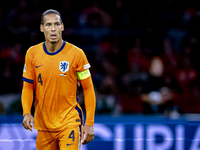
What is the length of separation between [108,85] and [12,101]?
1.89m

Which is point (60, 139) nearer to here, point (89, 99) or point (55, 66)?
point (89, 99)

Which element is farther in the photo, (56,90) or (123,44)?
(123,44)

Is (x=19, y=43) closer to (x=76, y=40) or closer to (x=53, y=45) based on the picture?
(x=76, y=40)

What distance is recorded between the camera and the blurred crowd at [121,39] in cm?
664

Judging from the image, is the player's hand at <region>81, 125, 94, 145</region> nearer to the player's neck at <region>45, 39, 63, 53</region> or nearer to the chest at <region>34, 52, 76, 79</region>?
the chest at <region>34, 52, 76, 79</region>

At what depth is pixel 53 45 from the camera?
2.75 meters

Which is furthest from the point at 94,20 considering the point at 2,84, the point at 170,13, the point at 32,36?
the point at 2,84

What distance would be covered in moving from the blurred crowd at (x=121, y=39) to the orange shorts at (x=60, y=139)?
346cm

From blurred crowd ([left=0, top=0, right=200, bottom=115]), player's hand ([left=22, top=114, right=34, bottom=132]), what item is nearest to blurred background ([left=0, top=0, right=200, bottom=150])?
blurred crowd ([left=0, top=0, right=200, bottom=115])

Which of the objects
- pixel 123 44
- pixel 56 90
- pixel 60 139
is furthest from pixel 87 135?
pixel 123 44

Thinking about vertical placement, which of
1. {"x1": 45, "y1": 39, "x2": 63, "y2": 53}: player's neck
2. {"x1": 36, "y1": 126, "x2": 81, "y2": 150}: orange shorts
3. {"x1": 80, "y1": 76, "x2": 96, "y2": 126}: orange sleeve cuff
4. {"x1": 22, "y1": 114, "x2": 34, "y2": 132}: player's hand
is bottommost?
{"x1": 36, "y1": 126, "x2": 81, "y2": 150}: orange shorts

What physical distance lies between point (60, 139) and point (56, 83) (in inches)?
18.7

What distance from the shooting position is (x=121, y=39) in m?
7.30

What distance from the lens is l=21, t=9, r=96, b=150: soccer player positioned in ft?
8.82
